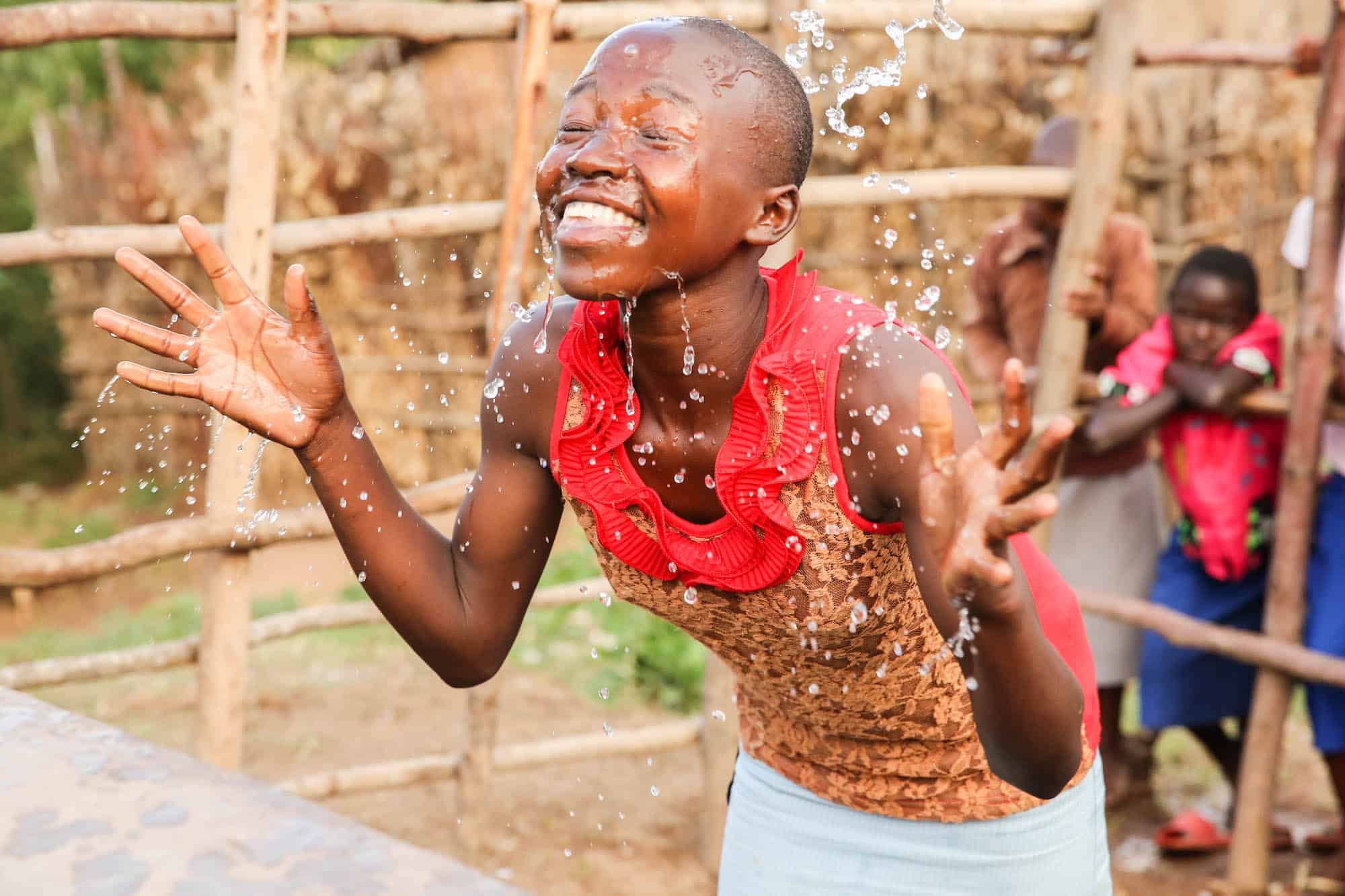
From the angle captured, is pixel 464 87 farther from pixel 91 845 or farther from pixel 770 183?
pixel 91 845

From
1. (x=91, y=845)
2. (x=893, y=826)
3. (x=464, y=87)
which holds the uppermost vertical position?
(x=464, y=87)

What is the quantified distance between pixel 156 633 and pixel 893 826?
4751mm

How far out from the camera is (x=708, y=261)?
1646 mm

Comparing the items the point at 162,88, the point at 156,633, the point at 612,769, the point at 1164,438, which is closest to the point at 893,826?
the point at 1164,438

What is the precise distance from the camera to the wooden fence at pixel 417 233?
2.97m

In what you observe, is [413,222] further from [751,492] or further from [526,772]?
[526,772]

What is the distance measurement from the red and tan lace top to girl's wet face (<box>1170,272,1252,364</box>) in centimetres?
204

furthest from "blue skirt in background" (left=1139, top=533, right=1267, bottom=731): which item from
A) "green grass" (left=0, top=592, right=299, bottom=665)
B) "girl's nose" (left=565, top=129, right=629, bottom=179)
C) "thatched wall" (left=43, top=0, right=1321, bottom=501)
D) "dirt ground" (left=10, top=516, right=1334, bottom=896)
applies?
"green grass" (left=0, top=592, right=299, bottom=665)

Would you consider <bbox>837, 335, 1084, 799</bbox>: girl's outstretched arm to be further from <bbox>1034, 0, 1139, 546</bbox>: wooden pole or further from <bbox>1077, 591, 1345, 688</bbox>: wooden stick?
<bbox>1034, 0, 1139, 546</bbox>: wooden pole

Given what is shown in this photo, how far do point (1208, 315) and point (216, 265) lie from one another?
291cm

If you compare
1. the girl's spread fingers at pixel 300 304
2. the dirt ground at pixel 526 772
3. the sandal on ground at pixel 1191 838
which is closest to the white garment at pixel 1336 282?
the sandal on ground at pixel 1191 838

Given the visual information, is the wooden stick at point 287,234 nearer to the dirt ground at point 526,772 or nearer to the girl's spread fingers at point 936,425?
the dirt ground at point 526,772

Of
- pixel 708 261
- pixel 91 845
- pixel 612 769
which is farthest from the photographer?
pixel 612 769

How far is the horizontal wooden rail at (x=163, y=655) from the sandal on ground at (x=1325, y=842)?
7.42ft
